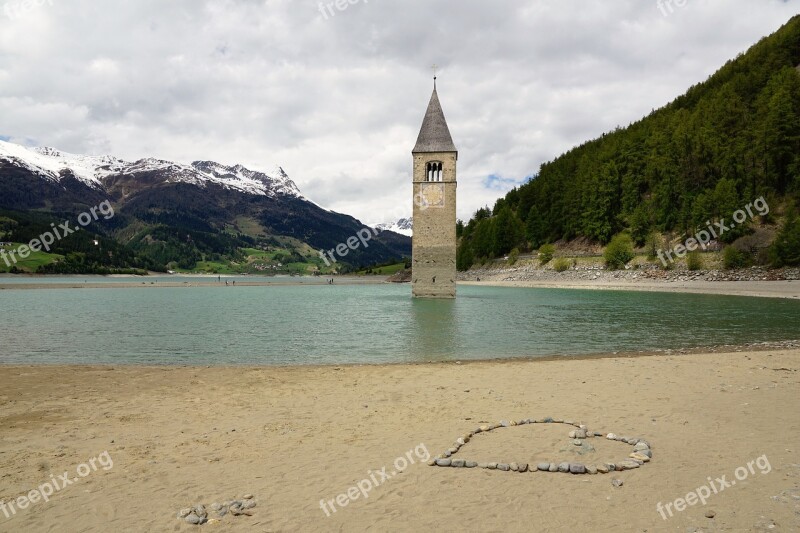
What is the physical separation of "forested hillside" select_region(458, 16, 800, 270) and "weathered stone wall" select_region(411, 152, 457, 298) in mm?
49711

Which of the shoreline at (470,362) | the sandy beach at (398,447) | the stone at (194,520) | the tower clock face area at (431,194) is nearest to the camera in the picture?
the stone at (194,520)

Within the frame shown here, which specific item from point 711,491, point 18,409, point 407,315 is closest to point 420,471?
point 711,491

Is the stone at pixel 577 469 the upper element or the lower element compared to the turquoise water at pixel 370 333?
upper

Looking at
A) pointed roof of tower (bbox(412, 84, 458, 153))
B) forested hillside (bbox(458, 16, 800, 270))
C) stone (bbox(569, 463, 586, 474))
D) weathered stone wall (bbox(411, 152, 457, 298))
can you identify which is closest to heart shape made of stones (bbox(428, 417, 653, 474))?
stone (bbox(569, 463, 586, 474))

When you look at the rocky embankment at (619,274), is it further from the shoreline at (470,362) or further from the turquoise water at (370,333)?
the shoreline at (470,362)

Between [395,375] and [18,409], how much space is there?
1141cm

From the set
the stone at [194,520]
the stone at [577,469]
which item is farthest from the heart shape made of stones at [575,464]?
the stone at [194,520]

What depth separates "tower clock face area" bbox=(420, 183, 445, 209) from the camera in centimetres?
6756

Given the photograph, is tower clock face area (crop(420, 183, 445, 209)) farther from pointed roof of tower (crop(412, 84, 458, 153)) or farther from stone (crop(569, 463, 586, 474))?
stone (crop(569, 463, 586, 474))

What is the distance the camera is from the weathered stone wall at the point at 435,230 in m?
67.3

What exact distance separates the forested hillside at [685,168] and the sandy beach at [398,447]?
7778cm

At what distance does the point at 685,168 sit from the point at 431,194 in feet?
210

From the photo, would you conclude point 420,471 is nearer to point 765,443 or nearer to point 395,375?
point 765,443

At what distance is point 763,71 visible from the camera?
108 metres
